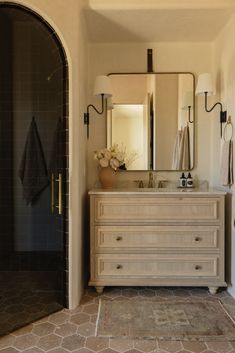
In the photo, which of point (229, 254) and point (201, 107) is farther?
point (201, 107)

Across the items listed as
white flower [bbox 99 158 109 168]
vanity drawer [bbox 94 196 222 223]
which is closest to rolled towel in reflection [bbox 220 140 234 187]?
vanity drawer [bbox 94 196 222 223]

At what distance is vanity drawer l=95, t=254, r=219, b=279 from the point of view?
8.54 feet

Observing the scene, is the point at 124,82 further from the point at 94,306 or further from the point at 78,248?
the point at 94,306

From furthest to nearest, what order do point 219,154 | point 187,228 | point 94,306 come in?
1. point 219,154
2. point 187,228
3. point 94,306

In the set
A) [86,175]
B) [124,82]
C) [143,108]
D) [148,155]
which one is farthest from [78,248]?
[124,82]

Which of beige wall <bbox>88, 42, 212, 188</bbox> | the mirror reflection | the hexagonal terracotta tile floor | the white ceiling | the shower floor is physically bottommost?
the hexagonal terracotta tile floor

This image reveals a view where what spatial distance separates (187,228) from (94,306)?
101cm

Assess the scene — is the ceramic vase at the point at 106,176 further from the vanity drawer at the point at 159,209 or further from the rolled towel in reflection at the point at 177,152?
the rolled towel in reflection at the point at 177,152

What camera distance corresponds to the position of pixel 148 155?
308 centimetres

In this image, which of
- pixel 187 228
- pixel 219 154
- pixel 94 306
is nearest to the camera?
pixel 94 306

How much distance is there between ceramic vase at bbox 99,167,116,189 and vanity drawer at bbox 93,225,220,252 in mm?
451

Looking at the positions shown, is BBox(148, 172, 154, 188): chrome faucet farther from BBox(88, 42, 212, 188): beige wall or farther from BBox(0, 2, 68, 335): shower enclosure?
BBox(0, 2, 68, 335): shower enclosure

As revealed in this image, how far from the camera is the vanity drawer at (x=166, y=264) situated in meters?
2.60

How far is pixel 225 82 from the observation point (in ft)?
9.14
